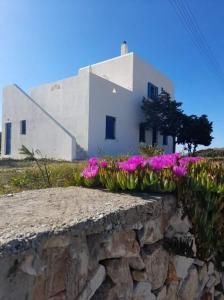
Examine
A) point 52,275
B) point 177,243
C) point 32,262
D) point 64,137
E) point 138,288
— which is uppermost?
point 64,137

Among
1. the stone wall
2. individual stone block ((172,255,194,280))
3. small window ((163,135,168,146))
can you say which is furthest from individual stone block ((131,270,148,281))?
small window ((163,135,168,146))

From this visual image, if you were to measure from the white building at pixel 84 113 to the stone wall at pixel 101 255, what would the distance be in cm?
1503

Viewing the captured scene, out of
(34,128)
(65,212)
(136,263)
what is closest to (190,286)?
(136,263)

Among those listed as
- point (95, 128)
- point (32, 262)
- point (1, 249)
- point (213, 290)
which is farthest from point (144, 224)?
point (95, 128)

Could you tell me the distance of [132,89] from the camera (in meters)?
21.2

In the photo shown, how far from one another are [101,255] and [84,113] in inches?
640

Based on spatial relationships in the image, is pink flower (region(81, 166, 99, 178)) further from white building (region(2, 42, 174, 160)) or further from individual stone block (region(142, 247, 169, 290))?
white building (region(2, 42, 174, 160))

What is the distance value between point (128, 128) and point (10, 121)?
8.53 m

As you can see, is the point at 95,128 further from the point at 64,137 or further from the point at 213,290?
the point at 213,290

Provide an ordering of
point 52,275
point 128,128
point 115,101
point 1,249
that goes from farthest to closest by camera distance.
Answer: point 128,128, point 115,101, point 52,275, point 1,249

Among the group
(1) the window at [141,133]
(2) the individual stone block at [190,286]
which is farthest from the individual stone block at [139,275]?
(1) the window at [141,133]

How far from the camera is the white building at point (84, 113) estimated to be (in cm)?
1791

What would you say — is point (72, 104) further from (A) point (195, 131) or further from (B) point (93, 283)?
(B) point (93, 283)

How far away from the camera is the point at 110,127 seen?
1967 centimetres
